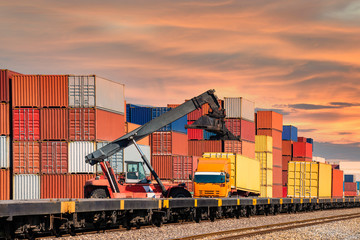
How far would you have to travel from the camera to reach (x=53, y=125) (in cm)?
3906

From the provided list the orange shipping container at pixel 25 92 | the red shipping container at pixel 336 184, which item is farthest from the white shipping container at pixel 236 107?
the orange shipping container at pixel 25 92

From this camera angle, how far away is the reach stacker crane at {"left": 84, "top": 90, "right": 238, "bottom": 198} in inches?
1042

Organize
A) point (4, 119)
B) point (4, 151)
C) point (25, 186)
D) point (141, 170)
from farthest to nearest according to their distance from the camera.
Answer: point (4, 119), point (4, 151), point (25, 186), point (141, 170)

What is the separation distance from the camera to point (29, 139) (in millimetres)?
39062

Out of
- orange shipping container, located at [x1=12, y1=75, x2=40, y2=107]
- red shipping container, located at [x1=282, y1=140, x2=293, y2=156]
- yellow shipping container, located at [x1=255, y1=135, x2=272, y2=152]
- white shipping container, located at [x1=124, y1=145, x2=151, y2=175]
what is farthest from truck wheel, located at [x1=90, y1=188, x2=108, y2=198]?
red shipping container, located at [x1=282, y1=140, x2=293, y2=156]

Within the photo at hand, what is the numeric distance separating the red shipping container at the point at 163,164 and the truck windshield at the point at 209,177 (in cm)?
1709

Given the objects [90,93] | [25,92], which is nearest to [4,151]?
[25,92]

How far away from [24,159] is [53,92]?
540 cm

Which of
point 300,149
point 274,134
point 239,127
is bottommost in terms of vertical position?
point 300,149

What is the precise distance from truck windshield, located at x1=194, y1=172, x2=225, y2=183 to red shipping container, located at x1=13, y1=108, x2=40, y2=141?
14049mm

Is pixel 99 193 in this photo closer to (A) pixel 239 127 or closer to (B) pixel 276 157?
(A) pixel 239 127

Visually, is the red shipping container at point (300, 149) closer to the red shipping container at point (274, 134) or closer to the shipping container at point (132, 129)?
the red shipping container at point (274, 134)

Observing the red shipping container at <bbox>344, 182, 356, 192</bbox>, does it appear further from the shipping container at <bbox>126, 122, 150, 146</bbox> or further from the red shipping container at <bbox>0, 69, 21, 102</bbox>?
the red shipping container at <bbox>0, 69, 21, 102</bbox>

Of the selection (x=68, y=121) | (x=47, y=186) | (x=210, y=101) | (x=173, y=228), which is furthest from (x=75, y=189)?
(x=173, y=228)
